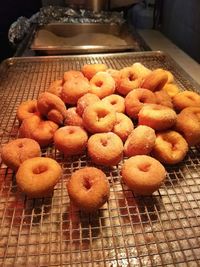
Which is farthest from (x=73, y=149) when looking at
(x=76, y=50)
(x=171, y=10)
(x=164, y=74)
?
(x=171, y=10)

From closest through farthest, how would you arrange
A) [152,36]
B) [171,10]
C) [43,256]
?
1. [43,256]
2. [152,36]
3. [171,10]

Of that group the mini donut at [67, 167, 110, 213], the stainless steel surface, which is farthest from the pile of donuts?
the stainless steel surface

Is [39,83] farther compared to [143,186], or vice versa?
[39,83]

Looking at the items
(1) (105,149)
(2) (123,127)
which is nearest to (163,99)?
(2) (123,127)

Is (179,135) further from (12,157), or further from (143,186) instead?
(12,157)

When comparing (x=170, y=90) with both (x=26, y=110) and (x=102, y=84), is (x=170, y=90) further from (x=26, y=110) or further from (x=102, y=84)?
(x=26, y=110)
